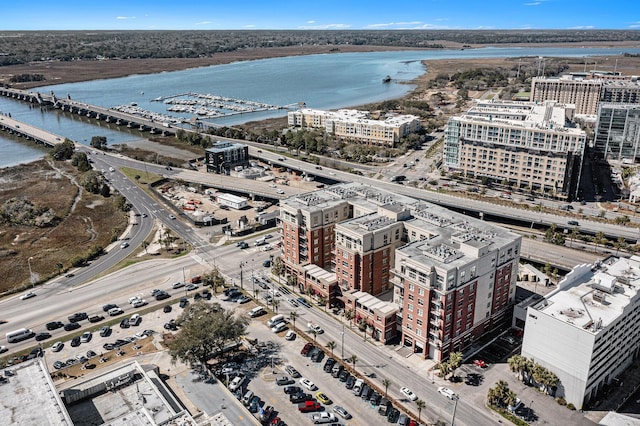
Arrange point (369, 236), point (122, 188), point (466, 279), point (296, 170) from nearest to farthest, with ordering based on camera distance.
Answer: point (466, 279) → point (369, 236) → point (122, 188) → point (296, 170)

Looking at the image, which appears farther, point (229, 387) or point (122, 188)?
point (122, 188)

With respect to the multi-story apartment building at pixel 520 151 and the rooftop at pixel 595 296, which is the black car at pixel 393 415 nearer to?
the rooftop at pixel 595 296

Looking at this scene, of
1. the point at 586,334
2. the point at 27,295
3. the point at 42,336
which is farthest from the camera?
the point at 27,295

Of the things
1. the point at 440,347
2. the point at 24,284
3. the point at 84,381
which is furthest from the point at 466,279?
the point at 24,284

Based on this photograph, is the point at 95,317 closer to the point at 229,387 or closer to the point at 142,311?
the point at 142,311

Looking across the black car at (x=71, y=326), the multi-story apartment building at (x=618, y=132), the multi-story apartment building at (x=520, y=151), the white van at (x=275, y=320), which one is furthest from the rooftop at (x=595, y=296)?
the multi-story apartment building at (x=618, y=132)

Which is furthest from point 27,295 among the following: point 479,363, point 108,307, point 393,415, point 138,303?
point 479,363

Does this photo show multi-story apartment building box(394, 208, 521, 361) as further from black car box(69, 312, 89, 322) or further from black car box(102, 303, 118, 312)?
black car box(69, 312, 89, 322)

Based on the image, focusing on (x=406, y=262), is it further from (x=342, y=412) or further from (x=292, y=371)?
(x=292, y=371)
